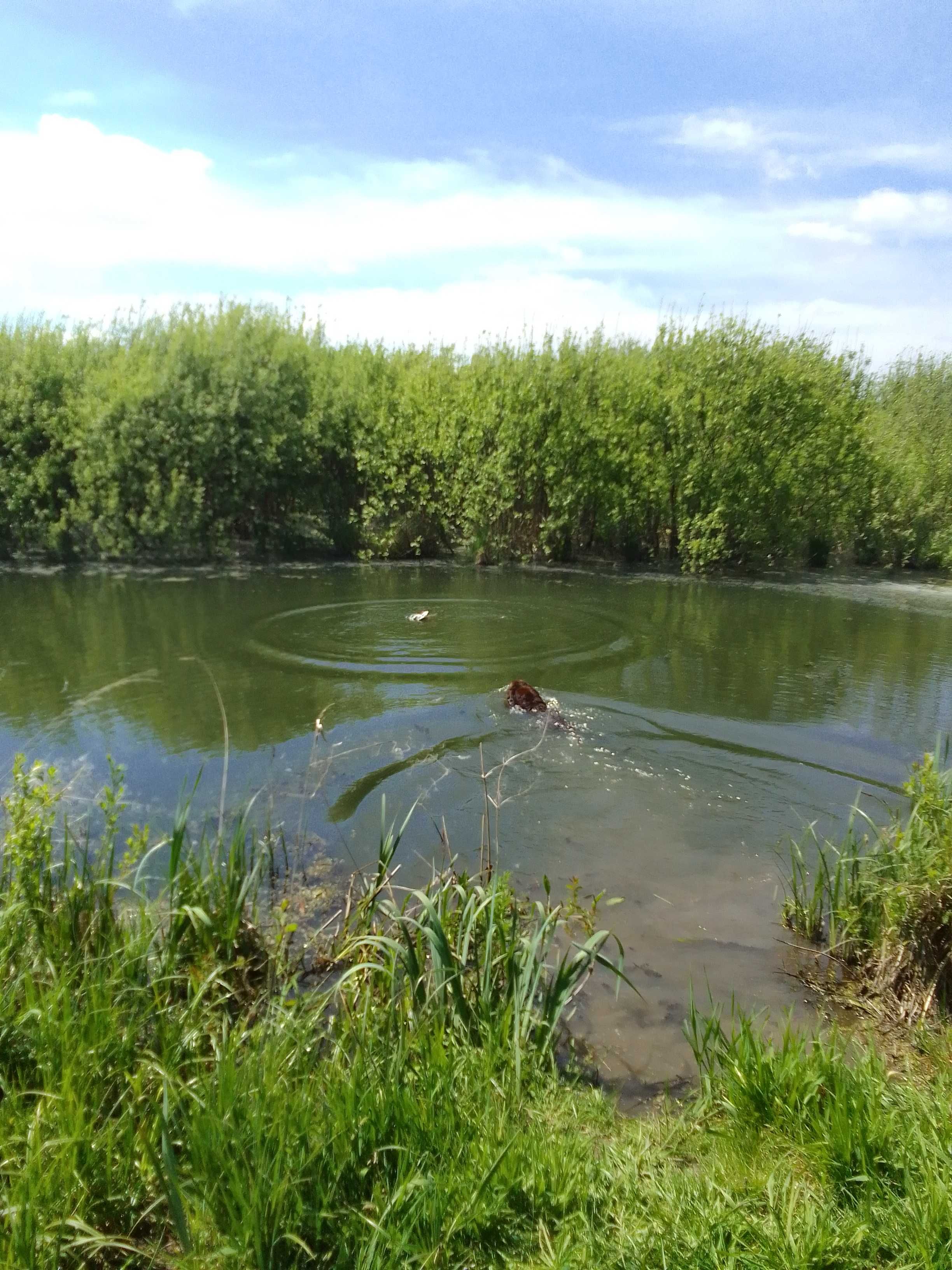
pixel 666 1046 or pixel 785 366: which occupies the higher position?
pixel 785 366

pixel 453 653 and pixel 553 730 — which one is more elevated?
pixel 453 653

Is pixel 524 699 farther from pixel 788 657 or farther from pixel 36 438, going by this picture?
pixel 36 438

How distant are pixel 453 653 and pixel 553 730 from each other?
11.1ft

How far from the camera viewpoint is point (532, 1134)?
125 inches

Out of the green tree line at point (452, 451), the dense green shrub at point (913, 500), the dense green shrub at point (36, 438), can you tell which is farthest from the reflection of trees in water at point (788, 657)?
the dense green shrub at point (36, 438)

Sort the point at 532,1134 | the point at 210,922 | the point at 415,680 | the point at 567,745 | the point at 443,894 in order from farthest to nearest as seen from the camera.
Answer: the point at 415,680 → the point at 567,745 → the point at 443,894 → the point at 210,922 → the point at 532,1134

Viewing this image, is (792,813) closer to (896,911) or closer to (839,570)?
(896,911)

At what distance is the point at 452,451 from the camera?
20812mm

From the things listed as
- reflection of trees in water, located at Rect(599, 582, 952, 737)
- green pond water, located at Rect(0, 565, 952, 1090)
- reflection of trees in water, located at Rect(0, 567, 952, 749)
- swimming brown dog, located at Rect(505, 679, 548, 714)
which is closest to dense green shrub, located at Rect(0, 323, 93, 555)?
reflection of trees in water, located at Rect(0, 567, 952, 749)

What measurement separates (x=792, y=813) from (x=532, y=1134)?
4589 mm

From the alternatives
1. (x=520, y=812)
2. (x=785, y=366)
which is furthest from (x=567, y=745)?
(x=785, y=366)

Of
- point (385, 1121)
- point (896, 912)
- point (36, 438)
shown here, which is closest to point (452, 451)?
point (36, 438)

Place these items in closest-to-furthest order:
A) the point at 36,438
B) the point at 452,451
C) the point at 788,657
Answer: the point at 788,657
the point at 36,438
the point at 452,451

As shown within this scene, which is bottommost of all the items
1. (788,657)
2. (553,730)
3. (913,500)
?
(553,730)
